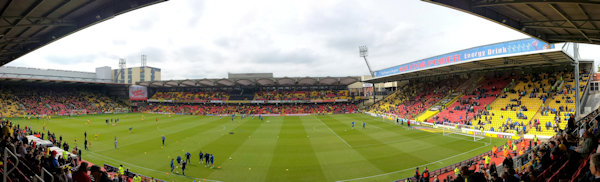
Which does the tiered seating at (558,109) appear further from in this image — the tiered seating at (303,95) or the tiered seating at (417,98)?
the tiered seating at (303,95)

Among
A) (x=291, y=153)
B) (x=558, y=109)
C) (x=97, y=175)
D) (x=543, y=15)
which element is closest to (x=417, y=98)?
(x=558, y=109)

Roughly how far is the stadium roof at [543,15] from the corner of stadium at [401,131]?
0.05 m

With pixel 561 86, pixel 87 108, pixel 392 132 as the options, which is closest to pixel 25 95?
pixel 87 108

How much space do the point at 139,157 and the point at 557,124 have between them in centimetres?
3577

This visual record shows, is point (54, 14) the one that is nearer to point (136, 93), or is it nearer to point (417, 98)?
point (417, 98)

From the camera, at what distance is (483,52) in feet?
80.7

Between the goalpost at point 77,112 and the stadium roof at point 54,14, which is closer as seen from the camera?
the stadium roof at point 54,14

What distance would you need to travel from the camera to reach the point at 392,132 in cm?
2698

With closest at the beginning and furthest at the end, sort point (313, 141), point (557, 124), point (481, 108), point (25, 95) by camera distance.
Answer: point (557, 124), point (313, 141), point (481, 108), point (25, 95)

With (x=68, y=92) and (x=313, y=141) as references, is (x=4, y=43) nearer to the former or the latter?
(x=313, y=141)

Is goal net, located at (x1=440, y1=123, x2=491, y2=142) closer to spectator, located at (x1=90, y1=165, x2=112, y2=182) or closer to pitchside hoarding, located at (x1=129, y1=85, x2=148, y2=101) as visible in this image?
spectator, located at (x1=90, y1=165, x2=112, y2=182)

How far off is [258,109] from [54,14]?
4839 cm

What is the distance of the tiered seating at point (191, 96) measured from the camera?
61872mm

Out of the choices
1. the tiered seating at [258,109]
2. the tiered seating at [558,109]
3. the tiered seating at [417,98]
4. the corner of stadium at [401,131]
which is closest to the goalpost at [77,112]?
the corner of stadium at [401,131]
